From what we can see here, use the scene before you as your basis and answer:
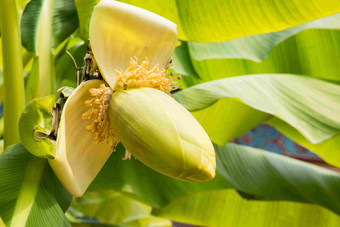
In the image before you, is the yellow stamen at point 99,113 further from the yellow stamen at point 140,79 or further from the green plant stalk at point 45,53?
the green plant stalk at point 45,53

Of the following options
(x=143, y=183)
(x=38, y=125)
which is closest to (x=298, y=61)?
(x=143, y=183)

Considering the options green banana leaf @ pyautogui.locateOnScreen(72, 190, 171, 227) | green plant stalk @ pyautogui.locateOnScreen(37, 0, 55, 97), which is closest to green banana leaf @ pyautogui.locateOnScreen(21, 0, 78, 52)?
green plant stalk @ pyautogui.locateOnScreen(37, 0, 55, 97)

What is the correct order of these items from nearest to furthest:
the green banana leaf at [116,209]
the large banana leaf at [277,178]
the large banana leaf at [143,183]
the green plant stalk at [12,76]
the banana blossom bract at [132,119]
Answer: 1. the banana blossom bract at [132,119]
2. the green plant stalk at [12,76]
3. the large banana leaf at [143,183]
4. the large banana leaf at [277,178]
5. the green banana leaf at [116,209]

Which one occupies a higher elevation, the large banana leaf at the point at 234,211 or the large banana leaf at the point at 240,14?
the large banana leaf at the point at 240,14

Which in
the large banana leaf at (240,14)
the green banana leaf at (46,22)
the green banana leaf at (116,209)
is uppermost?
the large banana leaf at (240,14)

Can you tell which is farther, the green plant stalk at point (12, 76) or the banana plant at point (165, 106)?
the green plant stalk at point (12, 76)

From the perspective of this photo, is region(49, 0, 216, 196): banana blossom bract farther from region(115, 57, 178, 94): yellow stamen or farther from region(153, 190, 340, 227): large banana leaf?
region(153, 190, 340, 227): large banana leaf

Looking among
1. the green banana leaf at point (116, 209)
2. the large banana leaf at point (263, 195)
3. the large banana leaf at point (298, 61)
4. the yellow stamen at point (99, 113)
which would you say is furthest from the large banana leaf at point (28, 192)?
the green banana leaf at point (116, 209)
